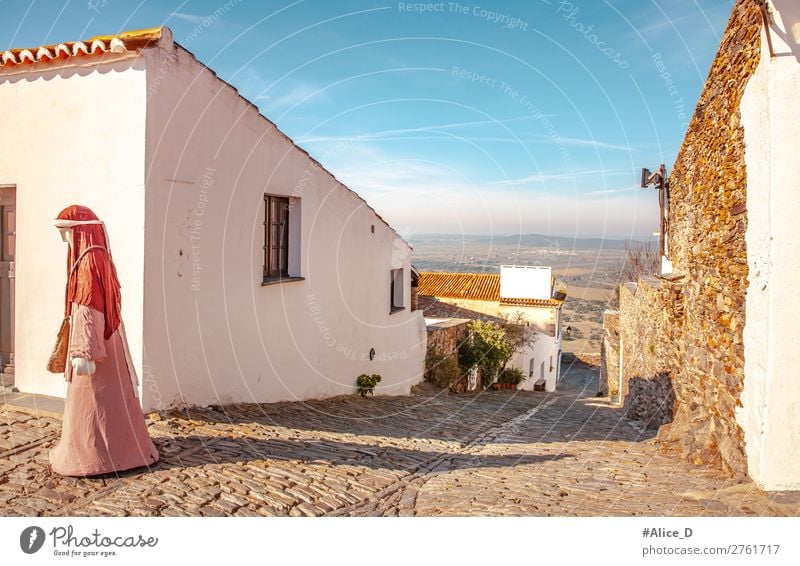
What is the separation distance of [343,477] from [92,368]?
210 centimetres

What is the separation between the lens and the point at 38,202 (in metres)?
5.54

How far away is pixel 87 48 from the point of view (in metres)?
5.17

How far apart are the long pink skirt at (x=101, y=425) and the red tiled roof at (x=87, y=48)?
2.67 m

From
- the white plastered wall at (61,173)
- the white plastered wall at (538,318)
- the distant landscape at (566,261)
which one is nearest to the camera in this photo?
the white plastered wall at (61,173)

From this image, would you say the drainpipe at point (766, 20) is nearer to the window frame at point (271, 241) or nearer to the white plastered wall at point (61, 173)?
the white plastered wall at point (61, 173)

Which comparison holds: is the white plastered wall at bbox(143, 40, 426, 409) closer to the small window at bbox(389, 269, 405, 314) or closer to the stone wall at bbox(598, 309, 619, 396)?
the small window at bbox(389, 269, 405, 314)

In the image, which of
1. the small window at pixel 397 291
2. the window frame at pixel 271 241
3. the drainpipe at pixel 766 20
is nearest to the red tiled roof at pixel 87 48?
the window frame at pixel 271 241

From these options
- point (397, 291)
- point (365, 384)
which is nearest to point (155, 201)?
point (365, 384)

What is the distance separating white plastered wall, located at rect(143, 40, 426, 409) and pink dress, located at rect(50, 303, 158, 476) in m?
1.07

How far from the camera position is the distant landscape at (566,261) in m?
11.4

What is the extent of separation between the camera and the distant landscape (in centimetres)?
1145

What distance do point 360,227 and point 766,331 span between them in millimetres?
6765

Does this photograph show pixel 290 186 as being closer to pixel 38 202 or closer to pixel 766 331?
pixel 38 202
